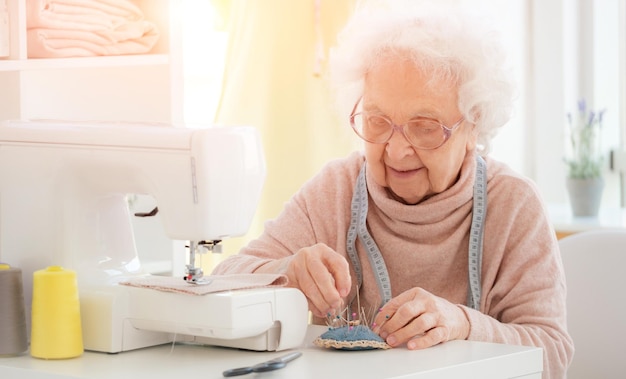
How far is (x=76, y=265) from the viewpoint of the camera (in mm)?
1619

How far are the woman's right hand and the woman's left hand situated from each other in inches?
3.7

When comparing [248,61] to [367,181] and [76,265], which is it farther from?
[76,265]

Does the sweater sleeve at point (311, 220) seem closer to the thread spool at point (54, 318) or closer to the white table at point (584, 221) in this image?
the thread spool at point (54, 318)

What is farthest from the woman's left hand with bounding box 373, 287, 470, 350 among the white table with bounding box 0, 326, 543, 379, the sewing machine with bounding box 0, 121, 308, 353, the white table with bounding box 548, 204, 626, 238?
the white table with bounding box 548, 204, 626, 238

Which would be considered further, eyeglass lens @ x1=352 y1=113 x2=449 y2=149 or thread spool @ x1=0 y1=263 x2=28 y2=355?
eyeglass lens @ x1=352 y1=113 x2=449 y2=149

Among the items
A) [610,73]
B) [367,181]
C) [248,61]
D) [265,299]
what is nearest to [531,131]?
[610,73]

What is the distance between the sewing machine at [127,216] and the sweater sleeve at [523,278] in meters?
0.45

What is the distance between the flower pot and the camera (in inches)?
129

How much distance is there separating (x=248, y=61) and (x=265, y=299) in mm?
1654

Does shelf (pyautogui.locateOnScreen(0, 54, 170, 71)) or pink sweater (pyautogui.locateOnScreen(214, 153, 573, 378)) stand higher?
shelf (pyautogui.locateOnScreen(0, 54, 170, 71))

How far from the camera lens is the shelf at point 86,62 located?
7.89 feet

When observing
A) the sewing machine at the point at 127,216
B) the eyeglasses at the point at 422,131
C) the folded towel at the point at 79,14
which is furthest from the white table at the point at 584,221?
the sewing machine at the point at 127,216

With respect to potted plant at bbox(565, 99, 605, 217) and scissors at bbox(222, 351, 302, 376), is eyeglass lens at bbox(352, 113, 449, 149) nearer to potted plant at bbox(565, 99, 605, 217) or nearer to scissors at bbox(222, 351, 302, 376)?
scissors at bbox(222, 351, 302, 376)

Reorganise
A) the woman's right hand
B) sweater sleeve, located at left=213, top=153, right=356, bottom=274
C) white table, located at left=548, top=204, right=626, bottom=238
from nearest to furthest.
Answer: the woman's right hand, sweater sleeve, located at left=213, top=153, right=356, bottom=274, white table, located at left=548, top=204, right=626, bottom=238
